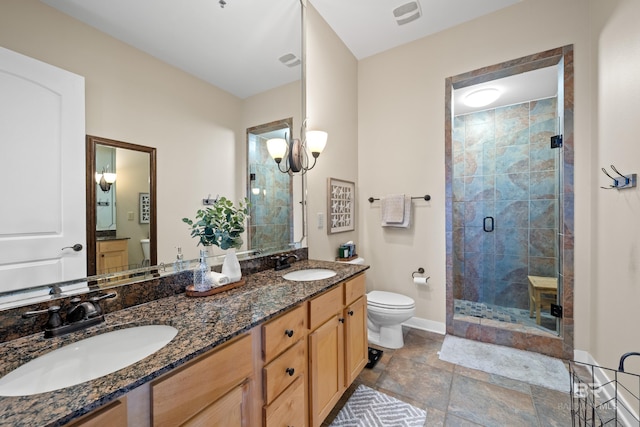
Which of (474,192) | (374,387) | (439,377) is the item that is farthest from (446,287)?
Result: (474,192)

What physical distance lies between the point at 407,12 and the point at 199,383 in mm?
2939

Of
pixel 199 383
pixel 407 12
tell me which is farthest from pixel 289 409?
pixel 407 12

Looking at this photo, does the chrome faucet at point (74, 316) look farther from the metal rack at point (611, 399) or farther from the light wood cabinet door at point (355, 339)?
the metal rack at point (611, 399)

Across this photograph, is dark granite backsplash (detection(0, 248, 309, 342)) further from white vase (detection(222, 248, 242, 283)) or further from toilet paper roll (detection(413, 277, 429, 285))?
toilet paper roll (detection(413, 277, 429, 285))

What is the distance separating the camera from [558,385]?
68.9 inches

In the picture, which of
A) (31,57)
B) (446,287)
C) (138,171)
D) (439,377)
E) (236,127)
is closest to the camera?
(31,57)

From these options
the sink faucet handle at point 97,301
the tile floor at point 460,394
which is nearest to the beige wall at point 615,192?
the tile floor at point 460,394

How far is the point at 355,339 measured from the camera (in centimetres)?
167

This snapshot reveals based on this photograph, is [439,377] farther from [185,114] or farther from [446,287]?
[185,114]

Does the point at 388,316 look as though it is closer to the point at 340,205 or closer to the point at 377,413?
the point at 377,413

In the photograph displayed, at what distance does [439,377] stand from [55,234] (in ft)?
7.62

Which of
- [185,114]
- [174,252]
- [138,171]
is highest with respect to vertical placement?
[185,114]

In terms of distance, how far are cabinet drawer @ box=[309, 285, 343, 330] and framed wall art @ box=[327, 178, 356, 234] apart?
979mm

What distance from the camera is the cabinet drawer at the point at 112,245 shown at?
1002 millimetres
